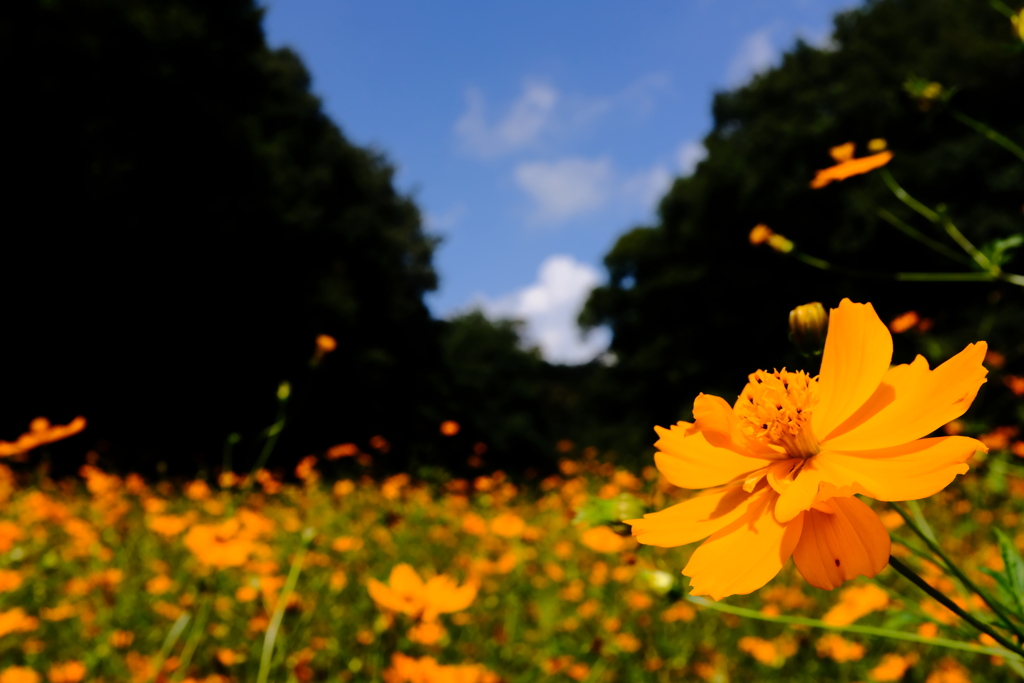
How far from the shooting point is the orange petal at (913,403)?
30cm

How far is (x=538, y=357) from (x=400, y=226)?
150 inches

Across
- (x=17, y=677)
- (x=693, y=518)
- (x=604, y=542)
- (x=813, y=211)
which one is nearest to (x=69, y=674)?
(x=17, y=677)

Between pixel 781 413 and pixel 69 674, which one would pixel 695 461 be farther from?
pixel 69 674

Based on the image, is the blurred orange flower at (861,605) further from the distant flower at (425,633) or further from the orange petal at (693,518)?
the orange petal at (693,518)

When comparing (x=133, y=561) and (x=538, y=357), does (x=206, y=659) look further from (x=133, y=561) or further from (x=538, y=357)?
(x=538, y=357)

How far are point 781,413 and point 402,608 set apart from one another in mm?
661

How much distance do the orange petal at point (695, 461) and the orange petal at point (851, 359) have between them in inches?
2.2

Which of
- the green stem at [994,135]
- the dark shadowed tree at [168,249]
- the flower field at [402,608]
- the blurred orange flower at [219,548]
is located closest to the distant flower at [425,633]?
the flower field at [402,608]

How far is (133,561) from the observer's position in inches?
84.4

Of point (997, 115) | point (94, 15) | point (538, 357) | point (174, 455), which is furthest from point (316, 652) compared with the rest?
point (538, 357)

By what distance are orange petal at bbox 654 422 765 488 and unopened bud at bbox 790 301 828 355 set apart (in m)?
0.10

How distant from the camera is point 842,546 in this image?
30cm

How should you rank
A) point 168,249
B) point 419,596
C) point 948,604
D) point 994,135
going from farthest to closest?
1. point 168,249
2. point 419,596
3. point 994,135
4. point 948,604

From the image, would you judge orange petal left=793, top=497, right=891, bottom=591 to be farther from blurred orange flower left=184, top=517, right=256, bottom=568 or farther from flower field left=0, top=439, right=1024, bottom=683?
blurred orange flower left=184, top=517, right=256, bottom=568
